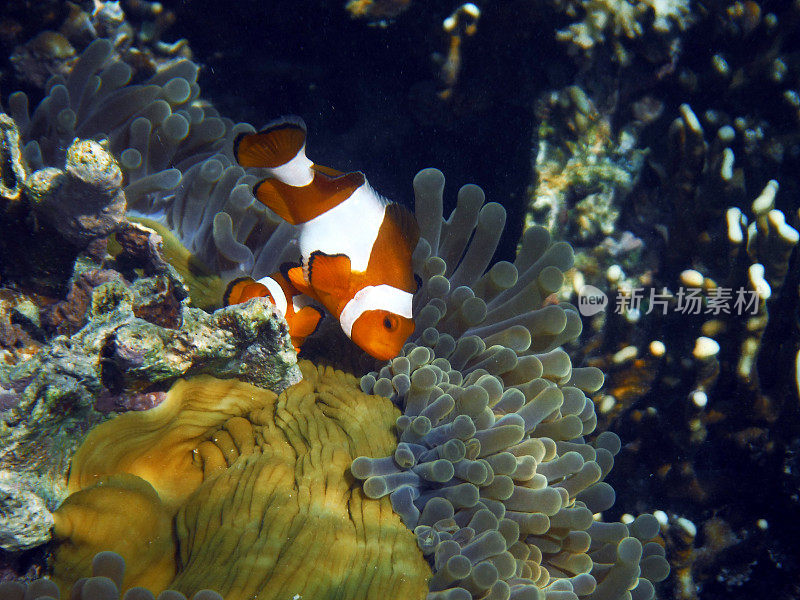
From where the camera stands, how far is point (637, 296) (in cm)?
272

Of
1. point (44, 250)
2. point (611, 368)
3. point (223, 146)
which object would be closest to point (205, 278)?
point (44, 250)

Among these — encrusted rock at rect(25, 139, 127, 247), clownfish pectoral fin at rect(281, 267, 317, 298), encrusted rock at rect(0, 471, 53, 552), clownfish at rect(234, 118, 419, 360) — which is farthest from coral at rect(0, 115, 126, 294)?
encrusted rock at rect(0, 471, 53, 552)

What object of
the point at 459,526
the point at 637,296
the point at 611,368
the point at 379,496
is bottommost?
the point at 611,368

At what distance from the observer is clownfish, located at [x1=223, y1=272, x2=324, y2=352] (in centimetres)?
174

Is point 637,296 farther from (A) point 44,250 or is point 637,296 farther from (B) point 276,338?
(A) point 44,250

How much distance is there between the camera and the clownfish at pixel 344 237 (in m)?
1.67

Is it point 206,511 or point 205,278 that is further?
point 205,278

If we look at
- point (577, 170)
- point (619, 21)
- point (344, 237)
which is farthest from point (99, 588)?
point (619, 21)

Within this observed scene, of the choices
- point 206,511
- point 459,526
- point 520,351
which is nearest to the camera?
point 206,511

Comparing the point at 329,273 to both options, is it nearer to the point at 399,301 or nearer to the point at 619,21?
the point at 399,301

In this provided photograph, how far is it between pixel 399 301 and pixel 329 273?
0.83 feet

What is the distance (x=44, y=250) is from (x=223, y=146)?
924 mm

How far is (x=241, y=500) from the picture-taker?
52.4 inches

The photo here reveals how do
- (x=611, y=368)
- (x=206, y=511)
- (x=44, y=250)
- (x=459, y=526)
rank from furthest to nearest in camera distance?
(x=611, y=368) < (x=44, y=250) < (x=459, y=526) < (x=206, y=511)
